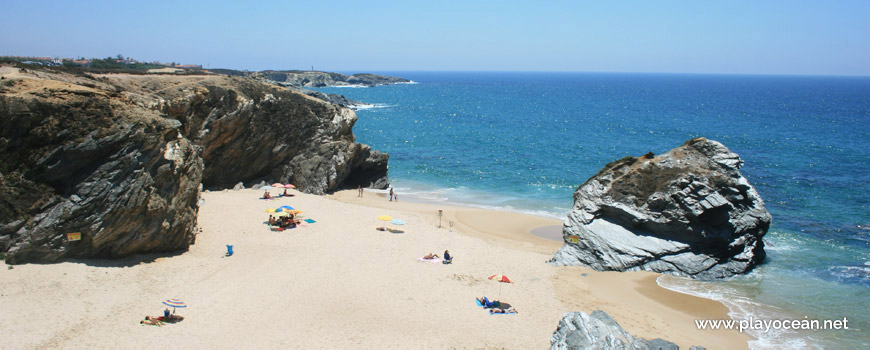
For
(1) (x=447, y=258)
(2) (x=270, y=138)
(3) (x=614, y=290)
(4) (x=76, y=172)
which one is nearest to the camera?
(4) (x=76, y=172)

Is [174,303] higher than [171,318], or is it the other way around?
[174,303]

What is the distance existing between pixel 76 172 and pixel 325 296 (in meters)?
10.1

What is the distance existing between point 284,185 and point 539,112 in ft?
249

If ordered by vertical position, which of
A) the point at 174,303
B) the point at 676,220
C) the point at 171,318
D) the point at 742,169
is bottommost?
the point at 171,318

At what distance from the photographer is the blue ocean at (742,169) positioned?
21.3m

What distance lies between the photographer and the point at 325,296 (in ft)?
61.7

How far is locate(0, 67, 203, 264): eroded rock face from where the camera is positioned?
17531 millimetres

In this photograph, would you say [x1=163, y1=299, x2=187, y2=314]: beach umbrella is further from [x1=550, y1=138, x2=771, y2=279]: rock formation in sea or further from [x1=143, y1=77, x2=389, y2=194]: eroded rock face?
[x1=550, y1=138, x2=771, y2=279]: rock formation in sea

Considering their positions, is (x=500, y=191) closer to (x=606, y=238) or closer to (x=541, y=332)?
(x=606, y=238)

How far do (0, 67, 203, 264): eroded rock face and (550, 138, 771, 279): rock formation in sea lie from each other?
1841 centimetres

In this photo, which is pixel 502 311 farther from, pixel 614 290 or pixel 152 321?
pixel 152 321

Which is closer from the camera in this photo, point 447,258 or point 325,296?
point 325,296

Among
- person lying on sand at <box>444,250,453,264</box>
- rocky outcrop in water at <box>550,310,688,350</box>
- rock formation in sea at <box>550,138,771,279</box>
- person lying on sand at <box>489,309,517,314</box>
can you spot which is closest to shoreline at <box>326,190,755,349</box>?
rock formation in sea at <box>550,138,771,279</box>

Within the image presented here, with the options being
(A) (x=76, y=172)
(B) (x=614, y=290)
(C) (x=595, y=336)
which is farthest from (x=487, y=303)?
(A) (x=76, y=172)
